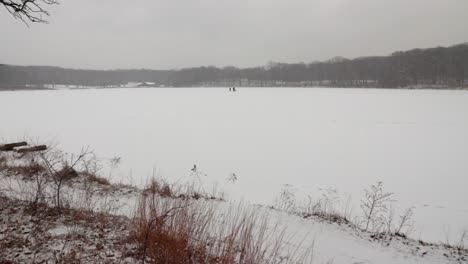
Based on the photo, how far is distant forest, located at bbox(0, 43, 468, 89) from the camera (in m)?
77.0

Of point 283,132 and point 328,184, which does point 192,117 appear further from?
point 328,184

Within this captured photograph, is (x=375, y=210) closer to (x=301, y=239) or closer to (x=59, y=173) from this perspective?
(x=301, y=239)

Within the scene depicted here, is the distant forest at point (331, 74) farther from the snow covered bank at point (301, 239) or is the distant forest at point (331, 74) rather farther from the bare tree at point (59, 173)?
the bare tree at point (59, 173)

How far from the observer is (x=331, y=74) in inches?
4092

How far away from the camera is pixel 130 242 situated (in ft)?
11.1

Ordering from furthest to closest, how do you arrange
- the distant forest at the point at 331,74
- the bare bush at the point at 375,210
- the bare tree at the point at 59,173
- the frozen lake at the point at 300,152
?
the distant forest at the point at 331,74, the frozen lake at the point at 300,152, the bare bush at the point at 375,210, the bare tree at the point at 59,173

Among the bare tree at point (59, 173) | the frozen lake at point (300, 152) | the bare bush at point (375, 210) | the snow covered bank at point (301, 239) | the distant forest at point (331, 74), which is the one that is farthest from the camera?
the distant forest at point (331, 74)

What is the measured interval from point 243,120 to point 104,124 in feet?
33.4

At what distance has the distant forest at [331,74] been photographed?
253ft

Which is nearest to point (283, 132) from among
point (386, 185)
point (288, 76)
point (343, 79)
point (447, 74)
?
point (386, 185)

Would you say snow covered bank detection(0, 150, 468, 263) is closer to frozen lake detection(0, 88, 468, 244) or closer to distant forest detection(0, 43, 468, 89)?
frozen lake detection(0, 88, 468, 244)

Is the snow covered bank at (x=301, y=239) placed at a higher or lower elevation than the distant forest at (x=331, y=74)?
lower

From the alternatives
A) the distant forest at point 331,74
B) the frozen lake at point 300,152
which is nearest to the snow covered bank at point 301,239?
the frozen lake at point 300,152

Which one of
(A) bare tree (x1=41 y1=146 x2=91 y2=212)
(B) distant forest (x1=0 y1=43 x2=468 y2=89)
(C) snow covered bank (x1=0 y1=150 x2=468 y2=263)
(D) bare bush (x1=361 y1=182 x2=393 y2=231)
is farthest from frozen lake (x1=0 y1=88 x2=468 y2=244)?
(B) distant forest (x1=0 y1=43 x2=468 y2=89)
